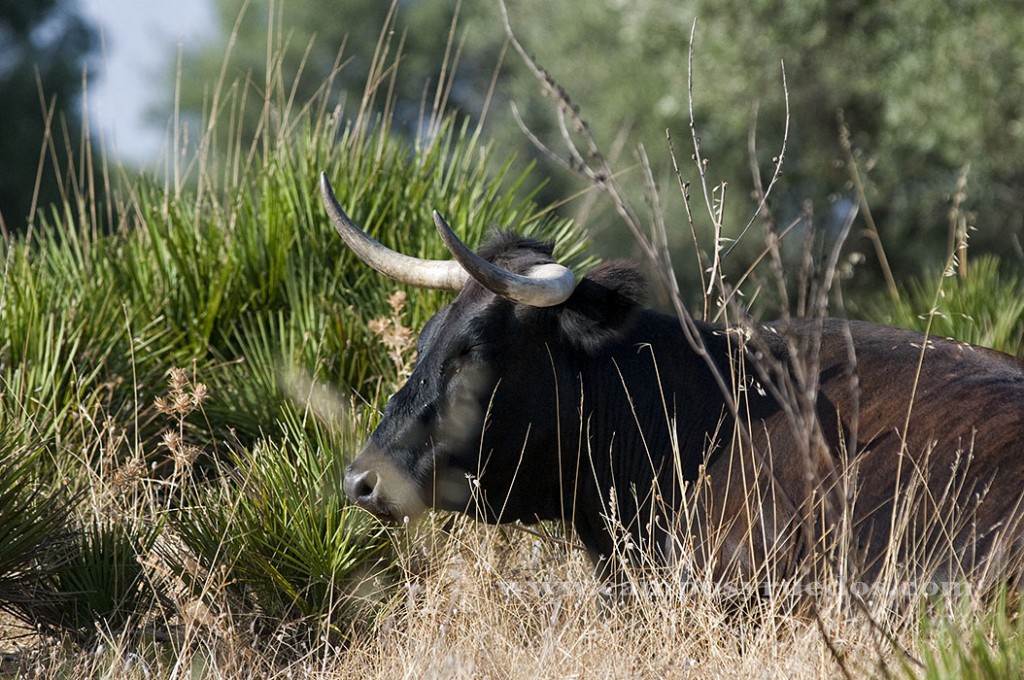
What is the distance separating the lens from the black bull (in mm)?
3816

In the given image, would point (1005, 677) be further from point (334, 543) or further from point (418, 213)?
point (418, 213)

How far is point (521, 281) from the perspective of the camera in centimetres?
398

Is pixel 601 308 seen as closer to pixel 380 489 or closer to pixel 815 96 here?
pixel 380 489

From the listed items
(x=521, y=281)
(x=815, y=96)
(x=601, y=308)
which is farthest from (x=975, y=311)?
(x=815, y=96)

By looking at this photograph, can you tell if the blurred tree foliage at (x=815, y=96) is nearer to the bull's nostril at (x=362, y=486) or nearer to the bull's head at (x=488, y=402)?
the bull's head at (x=488, y=402)

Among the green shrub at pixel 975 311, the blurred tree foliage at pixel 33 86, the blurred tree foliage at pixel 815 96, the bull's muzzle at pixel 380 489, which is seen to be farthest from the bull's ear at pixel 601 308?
the blurred tree foliage at pixel 33 86

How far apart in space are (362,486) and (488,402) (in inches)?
20.6

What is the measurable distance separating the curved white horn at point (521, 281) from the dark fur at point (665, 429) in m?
0.18

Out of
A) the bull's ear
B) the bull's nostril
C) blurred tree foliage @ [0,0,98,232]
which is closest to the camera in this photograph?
the bull's nostril

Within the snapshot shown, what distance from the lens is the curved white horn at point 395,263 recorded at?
15.1ft

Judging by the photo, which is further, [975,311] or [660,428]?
[975,311]

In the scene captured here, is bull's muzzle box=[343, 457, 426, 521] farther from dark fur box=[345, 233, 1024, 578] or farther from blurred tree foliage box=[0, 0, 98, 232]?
blurred tree foliage box=[0, 0, 98, 232]

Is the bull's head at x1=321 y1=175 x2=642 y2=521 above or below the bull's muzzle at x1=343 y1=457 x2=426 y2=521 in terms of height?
above

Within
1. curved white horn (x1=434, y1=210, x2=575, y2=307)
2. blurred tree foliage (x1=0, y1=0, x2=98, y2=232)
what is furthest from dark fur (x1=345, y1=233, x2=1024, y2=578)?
blurred tree foliage (x1=0, y1=0, x2=98, y2=232)
